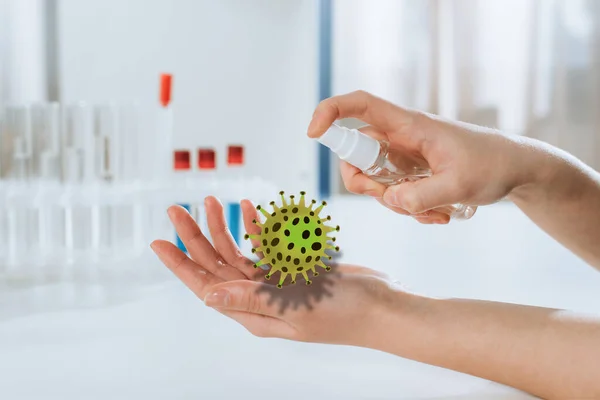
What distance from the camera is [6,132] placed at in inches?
48.8

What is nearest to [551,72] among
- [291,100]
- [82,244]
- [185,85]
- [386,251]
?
[291,100]

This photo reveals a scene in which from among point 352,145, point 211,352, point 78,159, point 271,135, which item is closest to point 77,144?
point 78,159

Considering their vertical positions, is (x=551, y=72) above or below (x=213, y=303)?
above

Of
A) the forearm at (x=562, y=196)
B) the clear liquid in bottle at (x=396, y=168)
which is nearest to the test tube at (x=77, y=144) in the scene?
the clear liquid in bottle at (x=396, y=168)

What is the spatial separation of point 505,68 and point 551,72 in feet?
0.69

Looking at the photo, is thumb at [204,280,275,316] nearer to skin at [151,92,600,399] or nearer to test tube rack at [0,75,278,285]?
skin at [151,92,600,399]

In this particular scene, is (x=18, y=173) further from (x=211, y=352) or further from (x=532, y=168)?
(x=532, y=168)

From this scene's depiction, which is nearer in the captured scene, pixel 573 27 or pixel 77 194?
pixel 77 194

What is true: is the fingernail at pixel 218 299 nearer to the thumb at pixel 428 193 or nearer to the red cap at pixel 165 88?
the thumb at pixel 428 193

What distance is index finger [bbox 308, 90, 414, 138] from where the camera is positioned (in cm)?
57

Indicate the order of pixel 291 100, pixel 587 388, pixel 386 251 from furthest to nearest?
pixel 291 100, pixel 386 251, pixel 587 388

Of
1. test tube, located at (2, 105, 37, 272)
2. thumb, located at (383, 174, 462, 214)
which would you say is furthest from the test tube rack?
thumb, located at (383, 174, 462, 214)

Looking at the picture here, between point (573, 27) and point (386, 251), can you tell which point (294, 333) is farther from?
point (573, 27)

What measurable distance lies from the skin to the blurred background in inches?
1.2
